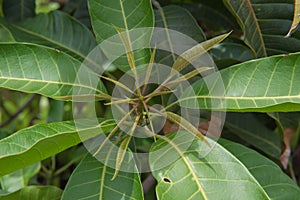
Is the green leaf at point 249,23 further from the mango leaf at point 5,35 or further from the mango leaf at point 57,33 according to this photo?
the mango leaf at point 5,35

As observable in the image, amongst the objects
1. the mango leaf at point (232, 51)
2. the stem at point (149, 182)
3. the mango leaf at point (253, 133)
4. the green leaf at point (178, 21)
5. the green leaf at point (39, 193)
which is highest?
the green leaf at point (178, 21)

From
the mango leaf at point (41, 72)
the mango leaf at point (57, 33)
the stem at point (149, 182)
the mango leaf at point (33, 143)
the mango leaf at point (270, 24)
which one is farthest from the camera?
the stem at point (149, 182)

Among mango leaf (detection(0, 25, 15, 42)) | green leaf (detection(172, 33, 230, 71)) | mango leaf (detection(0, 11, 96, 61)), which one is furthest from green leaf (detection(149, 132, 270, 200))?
mango leaf (detection(0, 25, 15, 42))

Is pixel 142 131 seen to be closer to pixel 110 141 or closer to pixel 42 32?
pixel 110 141

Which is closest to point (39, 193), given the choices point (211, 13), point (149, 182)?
point (149, 182)

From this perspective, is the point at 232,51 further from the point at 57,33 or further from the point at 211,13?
the point at 57,33

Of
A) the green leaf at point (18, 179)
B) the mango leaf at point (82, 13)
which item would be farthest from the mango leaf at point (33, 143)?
the mango leaf at point (82, 13)
